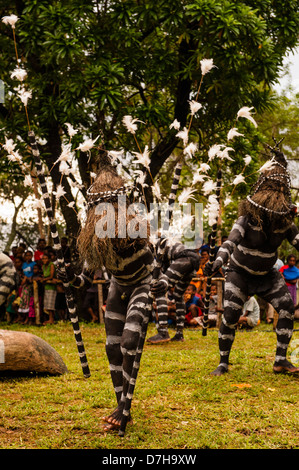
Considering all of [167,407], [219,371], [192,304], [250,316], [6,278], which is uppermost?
[6,278]

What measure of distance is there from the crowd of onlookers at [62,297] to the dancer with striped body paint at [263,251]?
4.39 m

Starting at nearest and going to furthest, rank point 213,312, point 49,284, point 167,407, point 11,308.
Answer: point 167,407 < point 213,312 < point 49,284 < point 11,308

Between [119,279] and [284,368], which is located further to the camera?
[284,368]

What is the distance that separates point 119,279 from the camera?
15.3ft

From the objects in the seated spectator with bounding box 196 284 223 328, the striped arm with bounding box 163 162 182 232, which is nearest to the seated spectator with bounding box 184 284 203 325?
the seated spectator with bounding box 196 284 223 328

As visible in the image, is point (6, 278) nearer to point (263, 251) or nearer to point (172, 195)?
point (263, 251)

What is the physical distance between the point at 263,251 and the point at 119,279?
223 centimetres

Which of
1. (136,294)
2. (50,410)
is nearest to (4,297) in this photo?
(50,410)

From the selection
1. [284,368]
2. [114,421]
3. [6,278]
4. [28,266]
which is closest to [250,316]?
[284,368]

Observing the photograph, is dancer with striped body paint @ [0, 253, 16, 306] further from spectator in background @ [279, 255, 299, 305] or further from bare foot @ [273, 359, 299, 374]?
spectator in background @ [279, 255, 299, 305]

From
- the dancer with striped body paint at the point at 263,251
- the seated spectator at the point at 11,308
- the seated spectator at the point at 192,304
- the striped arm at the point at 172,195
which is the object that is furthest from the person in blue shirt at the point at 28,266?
the striped arm at the point at 172,195

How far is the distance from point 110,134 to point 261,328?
5316 mm

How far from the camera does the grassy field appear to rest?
4.13 meters

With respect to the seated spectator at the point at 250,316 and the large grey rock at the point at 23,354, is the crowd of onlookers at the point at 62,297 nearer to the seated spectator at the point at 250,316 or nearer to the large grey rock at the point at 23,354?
the seated spectator at the point at 250,316
